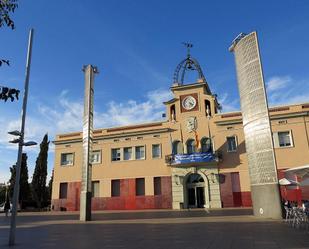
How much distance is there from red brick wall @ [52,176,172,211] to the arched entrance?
2045mm

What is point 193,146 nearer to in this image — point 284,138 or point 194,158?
point 194,158

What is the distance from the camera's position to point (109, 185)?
126 feet

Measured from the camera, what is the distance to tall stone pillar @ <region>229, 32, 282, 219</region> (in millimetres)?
17688

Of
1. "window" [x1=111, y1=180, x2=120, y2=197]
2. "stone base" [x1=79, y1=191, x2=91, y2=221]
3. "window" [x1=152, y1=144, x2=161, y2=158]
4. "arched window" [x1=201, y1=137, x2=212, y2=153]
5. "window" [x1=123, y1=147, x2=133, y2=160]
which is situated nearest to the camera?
"stone base" [x1=79, y1=191, x2=91, y2=221]

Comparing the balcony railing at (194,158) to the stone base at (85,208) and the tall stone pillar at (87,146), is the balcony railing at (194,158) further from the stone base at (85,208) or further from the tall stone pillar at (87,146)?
the stone base at (85,208)

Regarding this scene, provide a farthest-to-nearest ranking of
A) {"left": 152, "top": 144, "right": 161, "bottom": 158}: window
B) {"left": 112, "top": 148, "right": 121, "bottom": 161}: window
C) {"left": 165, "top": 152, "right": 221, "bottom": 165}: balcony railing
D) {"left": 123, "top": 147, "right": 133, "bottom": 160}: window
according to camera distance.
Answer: {"left": 112, "top": 148, "right": 121, "bottom": 161}: window, {"left": 123, "top": 147, "right": 133, "bottom": 160}: window, {"left": 152, "top": 144, "right": 161, "bottom": 158}: window, {"left": 165, "top": 152, "right": 221, "bottom": 165}: balcony railing

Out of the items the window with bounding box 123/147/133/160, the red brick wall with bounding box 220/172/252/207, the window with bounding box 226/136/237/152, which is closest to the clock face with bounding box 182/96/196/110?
the window with bounding box 226/136/237/152

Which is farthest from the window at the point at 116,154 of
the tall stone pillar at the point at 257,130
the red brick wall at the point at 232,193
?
the tall stone pillar at the point at 257,130

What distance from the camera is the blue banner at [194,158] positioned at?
33781 mm

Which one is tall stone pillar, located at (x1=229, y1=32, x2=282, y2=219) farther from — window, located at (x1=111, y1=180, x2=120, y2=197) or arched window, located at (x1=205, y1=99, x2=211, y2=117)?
window, located at (x1=111, y1=180, x2=120, y2=197)

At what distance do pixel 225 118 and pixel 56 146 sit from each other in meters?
21.7

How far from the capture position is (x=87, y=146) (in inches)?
893

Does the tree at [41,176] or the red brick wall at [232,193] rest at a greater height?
the tree at [41,176]

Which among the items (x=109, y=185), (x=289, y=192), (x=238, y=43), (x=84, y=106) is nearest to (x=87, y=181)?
(x=84, y=106)
